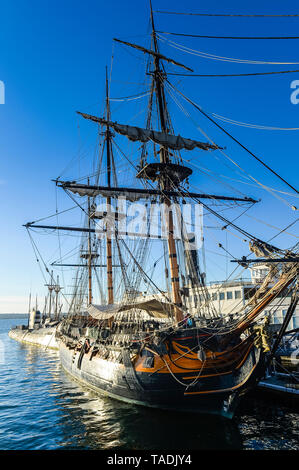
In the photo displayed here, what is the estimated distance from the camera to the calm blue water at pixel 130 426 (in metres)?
10.7

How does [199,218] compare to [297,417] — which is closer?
[297,417]

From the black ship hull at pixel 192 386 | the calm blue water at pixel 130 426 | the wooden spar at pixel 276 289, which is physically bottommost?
the calm blue water at pixel 130 426

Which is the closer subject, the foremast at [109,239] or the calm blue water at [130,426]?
the calm blue water at [130,426]

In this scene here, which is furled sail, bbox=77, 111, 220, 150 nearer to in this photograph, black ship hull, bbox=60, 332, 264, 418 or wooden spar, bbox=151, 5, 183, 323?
wooden spar, bbox=151, 5, 183, 323

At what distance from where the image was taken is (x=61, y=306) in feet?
233

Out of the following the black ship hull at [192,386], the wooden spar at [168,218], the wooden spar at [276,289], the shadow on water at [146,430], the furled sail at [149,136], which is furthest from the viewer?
the furled sail at [149,136]

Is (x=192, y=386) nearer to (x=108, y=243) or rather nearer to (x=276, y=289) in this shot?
(x=276, y=289)

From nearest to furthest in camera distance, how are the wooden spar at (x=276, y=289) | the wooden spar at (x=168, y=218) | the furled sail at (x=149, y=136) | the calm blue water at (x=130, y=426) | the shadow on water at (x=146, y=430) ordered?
the shadow on water at (x=146, y=430)
the calm blue water at (x=130, y=426)
the wooden spar at (x=276, y=289)
the wooden spar at (x=168, y=218)
the furled sail at (x=149, y=136)

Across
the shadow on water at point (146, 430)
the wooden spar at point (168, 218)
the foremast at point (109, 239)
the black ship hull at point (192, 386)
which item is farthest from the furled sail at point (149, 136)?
the shadow on water at point (146, 430)

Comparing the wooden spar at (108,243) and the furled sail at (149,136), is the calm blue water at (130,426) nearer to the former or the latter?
the wooden spar at (108,243)

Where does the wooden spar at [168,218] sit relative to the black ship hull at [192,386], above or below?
above
